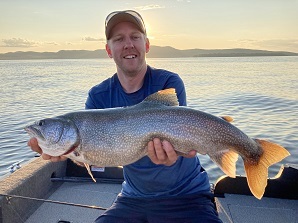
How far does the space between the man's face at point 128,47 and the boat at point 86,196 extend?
6.59 ft

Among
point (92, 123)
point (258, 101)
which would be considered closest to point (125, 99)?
point (92, 123)

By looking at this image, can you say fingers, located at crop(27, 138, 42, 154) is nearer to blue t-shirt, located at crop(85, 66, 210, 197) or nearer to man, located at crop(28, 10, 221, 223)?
man, located at crop(28, 10, 221, 223)

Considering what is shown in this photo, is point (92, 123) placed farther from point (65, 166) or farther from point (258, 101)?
point (258, 101)

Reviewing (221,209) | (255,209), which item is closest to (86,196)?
(221,209)

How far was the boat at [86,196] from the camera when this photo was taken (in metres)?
4.67

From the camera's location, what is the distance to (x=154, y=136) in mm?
3262

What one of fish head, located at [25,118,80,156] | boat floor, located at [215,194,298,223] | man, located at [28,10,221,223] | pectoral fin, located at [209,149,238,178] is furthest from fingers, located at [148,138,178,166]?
boat floor, located at [215,194,298,223]

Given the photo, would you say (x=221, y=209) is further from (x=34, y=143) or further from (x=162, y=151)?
(x=34, y=143)

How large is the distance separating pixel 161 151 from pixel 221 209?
2235 mm

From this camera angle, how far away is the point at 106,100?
425 centimetres

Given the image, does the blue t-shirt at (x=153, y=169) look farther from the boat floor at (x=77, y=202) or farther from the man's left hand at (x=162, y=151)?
the boat floor at (x=77, y=202)

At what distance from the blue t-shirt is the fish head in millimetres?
907

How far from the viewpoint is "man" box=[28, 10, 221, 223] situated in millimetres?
3600

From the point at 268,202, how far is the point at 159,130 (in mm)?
3020
